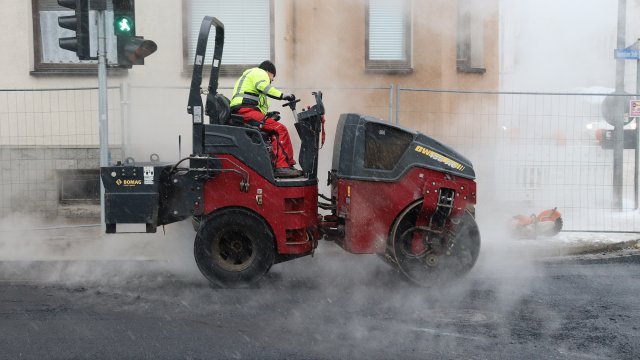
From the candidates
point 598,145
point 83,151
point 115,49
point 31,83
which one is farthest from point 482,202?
point 31,83

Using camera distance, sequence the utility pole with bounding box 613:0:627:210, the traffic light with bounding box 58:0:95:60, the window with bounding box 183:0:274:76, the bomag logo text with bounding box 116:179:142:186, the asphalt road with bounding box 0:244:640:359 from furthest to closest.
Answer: the window with bounding box 183:0:274:76
the utility pole with bounding box 613:0:627:210
the traffic light with bounding box 58:0:95:60
the bomag logo text with bounding box 116:179:142:186
the asphalt road with bounding box 0:244:640:359

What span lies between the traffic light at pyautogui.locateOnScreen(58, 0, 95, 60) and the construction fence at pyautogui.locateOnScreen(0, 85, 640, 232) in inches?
50.4

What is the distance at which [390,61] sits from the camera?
991 cm

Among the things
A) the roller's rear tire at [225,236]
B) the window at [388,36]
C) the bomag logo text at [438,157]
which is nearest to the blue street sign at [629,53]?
the window at [388,36]

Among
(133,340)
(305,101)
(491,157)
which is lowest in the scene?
(133,340)

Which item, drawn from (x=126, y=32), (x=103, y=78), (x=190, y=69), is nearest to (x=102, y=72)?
(x=103, y=78)

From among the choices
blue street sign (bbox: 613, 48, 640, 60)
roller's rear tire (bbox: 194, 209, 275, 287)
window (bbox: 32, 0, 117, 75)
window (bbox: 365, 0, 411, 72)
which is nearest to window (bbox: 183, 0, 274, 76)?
window (bbox: 365, 0, 411, 72)

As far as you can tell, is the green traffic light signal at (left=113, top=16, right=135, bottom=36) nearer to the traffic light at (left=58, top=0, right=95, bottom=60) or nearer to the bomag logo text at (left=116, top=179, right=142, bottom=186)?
the traffic light at (left=58, top=0, right=95, bottom=60)

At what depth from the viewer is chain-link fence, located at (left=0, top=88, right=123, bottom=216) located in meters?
8.78

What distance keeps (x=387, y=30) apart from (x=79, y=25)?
4.19 m

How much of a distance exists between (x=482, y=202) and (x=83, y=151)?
5.09 m

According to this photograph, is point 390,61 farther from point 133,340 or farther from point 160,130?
point 133,340

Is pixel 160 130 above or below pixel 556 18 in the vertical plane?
below

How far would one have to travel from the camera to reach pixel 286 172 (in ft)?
20.4
